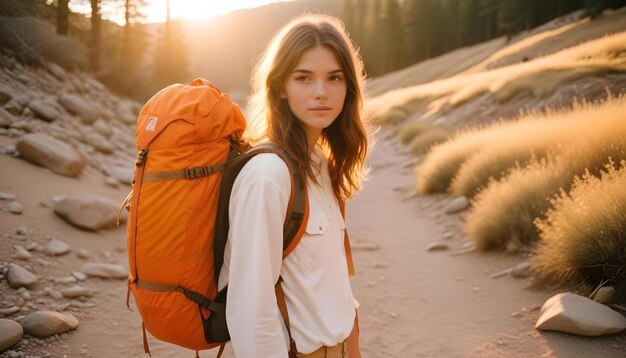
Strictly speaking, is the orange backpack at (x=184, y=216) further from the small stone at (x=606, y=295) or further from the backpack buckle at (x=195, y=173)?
the small stone at (x=606, y=295)

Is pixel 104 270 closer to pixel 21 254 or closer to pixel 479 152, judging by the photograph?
pixel 21 254

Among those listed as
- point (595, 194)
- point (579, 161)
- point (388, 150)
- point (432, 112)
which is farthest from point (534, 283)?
point (432, 112)

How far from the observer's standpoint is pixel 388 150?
15359 millimetres

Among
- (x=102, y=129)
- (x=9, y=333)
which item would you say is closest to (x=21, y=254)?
(x=9, y=333)

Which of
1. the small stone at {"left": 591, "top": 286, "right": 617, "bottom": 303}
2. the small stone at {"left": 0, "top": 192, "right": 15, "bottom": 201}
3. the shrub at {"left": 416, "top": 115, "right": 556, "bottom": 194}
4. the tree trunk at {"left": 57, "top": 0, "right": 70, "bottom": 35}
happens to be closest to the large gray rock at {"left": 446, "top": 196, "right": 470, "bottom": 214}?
the shrub at {"left": 416, "top": 115, "right": 556, "bottom": 194}

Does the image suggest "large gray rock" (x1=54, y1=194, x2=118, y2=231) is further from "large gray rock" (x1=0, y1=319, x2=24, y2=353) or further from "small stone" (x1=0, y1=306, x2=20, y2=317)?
"large gray rock" (x1=0, y1=319, x2=24, y2=353)

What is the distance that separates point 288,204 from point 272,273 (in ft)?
0.80

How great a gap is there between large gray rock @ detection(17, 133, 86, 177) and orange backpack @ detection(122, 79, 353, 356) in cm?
618

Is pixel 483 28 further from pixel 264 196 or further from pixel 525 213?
pixel 264 196

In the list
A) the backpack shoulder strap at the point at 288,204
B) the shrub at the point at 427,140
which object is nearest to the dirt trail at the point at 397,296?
the backpack shoulder strap at the point at 288,204

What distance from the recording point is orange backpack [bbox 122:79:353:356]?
152 centimetres

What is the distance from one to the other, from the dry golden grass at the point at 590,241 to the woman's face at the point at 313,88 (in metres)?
3.32

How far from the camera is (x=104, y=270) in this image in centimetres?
488

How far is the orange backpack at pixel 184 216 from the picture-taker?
152cm
